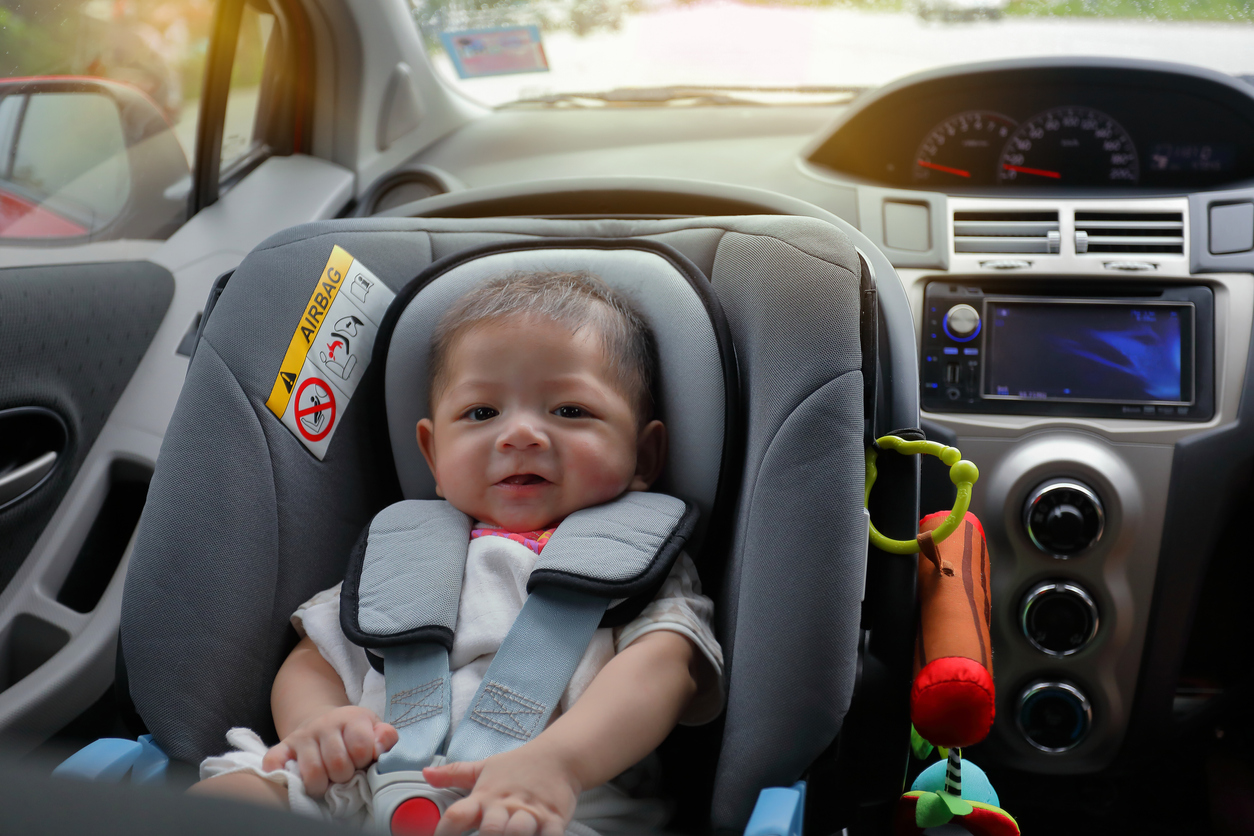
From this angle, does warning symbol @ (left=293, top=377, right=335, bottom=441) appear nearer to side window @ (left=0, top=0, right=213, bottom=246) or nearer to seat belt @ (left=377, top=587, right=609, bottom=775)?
seat belt @ (left=377, top=587, right=609, bottom=775)

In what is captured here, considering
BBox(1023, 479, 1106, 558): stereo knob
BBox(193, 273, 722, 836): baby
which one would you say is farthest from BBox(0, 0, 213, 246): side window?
BBox(1023, 479, 1106, 558): stereo knob

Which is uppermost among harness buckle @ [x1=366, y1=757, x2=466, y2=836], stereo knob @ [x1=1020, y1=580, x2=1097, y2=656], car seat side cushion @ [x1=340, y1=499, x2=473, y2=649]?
car seat side cushion @ [x1=340, y1=499, x2=473, y2=649]

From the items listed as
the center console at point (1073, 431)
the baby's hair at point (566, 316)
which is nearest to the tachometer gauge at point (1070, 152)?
the center console at point (1073, 431)

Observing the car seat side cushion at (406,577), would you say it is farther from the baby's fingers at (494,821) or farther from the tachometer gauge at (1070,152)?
the tachometer gauge at (1070,152)

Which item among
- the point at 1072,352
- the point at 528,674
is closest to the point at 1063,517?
the point at 1072,352

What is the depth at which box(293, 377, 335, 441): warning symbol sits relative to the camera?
1.12m

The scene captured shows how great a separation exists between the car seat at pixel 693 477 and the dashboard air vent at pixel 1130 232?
2.14 feet

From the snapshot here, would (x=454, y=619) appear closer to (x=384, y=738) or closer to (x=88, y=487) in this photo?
(x=384, y=738)

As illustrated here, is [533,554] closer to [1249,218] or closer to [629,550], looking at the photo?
[629,550]

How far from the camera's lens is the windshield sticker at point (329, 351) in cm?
111

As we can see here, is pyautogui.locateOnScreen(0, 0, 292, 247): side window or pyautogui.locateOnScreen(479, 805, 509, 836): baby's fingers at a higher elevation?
pyautogui.locateOnScreen(0, 0, 292, 247): side window

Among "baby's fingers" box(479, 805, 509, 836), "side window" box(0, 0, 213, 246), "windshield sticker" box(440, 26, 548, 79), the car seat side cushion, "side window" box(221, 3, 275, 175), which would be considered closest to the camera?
Result: "baby's fingers" box(479, 805, 509, 836)

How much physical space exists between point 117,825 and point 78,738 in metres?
A: 1.41

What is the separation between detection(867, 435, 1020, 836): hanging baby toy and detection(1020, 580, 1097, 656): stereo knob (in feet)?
1.84
